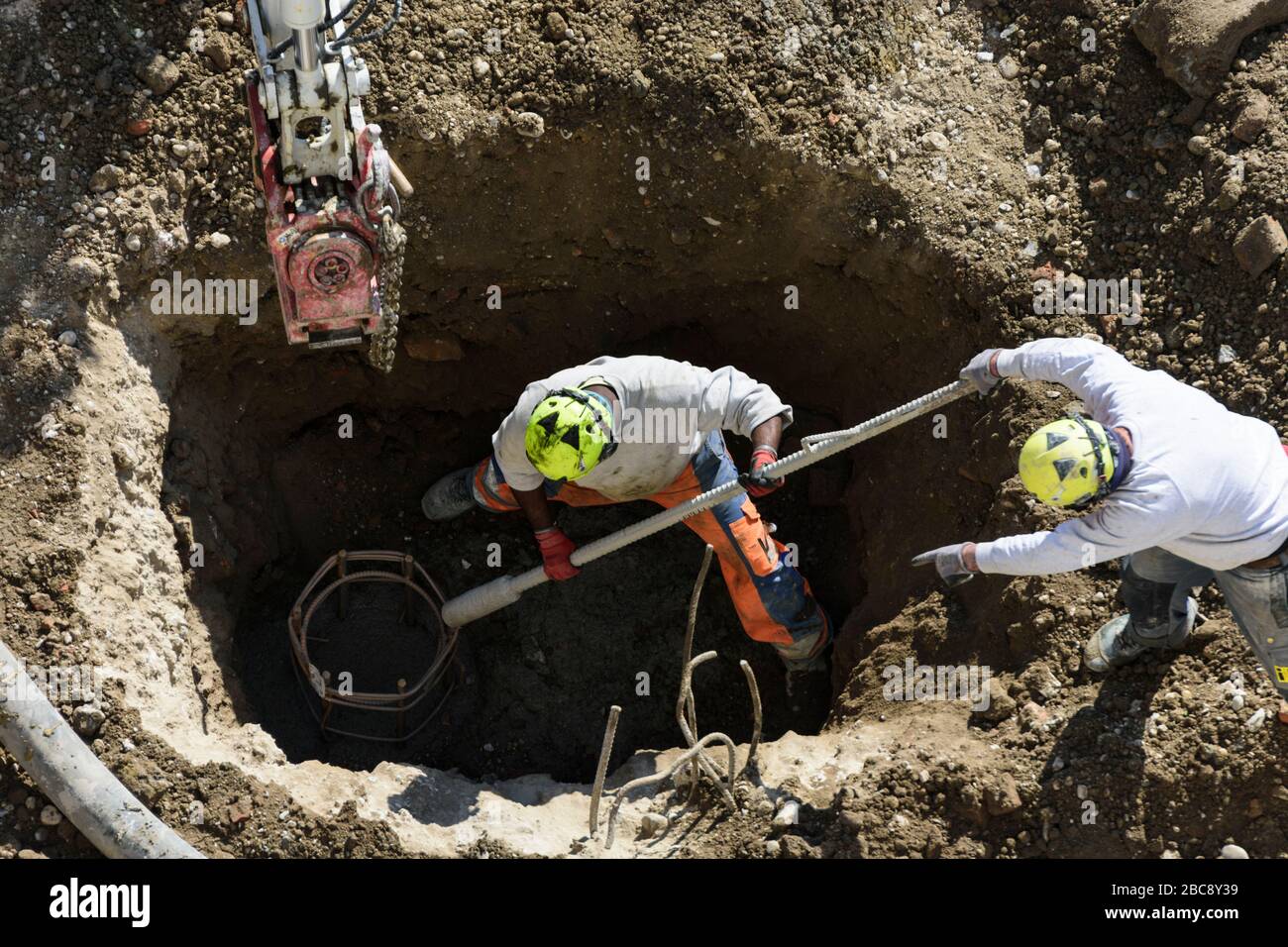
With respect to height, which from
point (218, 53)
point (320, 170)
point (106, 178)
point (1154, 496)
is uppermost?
point (218, 53)

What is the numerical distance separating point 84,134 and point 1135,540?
434cm

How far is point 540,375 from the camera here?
661 cm

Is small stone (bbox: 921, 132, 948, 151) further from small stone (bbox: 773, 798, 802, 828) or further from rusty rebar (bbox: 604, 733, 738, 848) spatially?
small stone (bbox: 773, 798, 802, 828)

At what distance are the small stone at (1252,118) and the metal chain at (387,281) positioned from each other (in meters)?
3.40

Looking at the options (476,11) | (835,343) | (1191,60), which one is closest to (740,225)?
(835,343)

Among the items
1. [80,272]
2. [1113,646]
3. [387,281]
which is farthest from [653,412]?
[80,272]

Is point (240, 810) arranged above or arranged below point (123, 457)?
below

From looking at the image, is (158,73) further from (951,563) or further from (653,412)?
(951,563)

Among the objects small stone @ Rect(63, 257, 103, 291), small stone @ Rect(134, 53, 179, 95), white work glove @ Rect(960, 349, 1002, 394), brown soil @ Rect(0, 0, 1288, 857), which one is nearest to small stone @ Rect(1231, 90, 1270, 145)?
brown soil @ Rect(0, 0, 1288, 857)

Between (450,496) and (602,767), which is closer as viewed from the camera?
(602,767)

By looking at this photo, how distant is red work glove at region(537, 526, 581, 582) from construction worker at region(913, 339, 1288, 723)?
1.63m

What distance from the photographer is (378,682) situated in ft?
21.0

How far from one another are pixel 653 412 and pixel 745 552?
30.0 inches

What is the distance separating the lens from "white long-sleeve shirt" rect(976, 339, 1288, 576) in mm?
4211
